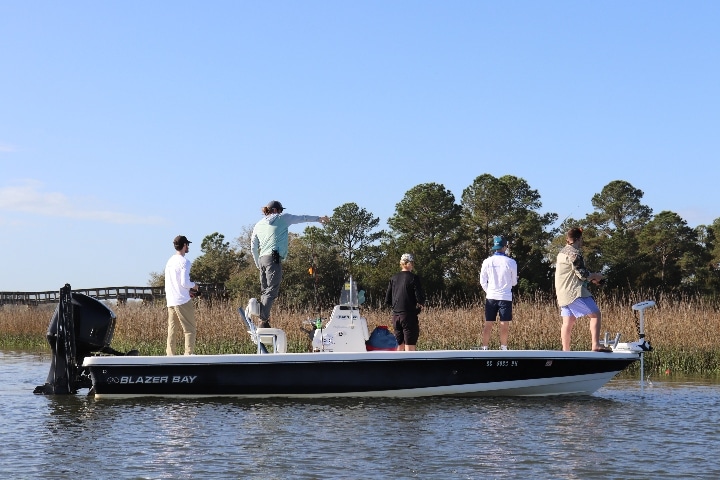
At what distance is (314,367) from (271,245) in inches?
64.2

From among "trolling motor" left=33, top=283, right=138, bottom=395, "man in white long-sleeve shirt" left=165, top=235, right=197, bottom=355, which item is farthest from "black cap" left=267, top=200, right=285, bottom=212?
"trolling motor" left=33, top=283, right=138, bottom=395

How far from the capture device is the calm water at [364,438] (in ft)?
27.8

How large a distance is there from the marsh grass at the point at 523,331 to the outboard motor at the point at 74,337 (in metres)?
5.59

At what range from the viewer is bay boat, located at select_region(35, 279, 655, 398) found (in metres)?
12.5

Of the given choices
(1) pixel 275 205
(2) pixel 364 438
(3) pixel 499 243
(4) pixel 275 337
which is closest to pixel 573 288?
(3) pixel 499 243

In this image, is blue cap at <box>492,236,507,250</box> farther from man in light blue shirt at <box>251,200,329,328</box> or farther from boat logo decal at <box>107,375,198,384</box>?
boat logo decal at <box>107,375,198,384</box>

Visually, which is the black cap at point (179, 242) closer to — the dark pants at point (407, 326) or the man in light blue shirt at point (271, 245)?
the man in light blue shirt at point (271, 245)

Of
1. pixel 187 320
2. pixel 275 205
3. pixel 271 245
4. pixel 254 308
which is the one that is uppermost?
pixel 275 205

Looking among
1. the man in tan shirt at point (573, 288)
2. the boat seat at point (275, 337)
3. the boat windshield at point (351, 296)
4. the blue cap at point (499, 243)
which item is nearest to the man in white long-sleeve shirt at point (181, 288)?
the boat seat at point (275, 337)

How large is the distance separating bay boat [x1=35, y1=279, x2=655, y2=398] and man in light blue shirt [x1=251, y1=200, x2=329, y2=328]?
214mm

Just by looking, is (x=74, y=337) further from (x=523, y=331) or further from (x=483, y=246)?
(x=483, y=246)

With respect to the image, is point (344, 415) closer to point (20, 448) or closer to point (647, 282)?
point (20, 448)

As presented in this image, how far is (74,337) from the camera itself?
12.9 m

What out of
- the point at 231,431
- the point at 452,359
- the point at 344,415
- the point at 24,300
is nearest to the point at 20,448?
the point at 231,431
